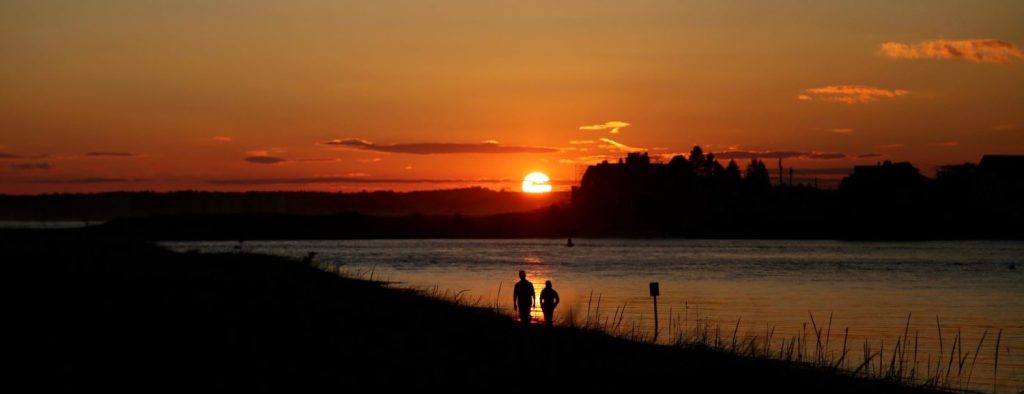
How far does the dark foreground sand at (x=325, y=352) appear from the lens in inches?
728

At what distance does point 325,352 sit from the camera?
21688 mm

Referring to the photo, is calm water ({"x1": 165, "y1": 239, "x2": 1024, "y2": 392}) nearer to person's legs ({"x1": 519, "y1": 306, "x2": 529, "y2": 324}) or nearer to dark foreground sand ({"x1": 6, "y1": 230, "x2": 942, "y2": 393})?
person's legs ({"x1": 519, "y1": 306, "x2": 529, "y2": 324})

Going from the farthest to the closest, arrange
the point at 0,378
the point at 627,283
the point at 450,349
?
the point at 627,283, the point at 450,349, the point at 0,378

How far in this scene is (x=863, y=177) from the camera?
199 meters

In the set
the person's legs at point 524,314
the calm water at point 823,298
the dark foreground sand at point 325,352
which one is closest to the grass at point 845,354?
the calm water at point 823,298

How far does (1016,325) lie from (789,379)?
21.0 meters


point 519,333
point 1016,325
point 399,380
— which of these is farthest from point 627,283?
point 399,380

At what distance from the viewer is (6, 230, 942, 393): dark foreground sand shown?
18484 mm

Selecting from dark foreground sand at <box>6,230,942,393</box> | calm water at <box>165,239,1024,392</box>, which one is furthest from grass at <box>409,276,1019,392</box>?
dark foreground sand at <box>6,230,942,393</box>

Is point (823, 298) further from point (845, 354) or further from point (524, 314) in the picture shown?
point (524, 314)

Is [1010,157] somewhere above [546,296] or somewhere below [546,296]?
above

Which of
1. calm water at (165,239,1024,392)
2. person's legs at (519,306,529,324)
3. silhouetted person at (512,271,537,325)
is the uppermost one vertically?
silhouetted person at (512,271,537,325)

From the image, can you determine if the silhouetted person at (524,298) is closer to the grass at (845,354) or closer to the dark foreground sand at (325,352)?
the dark foreground sand at (325,352)

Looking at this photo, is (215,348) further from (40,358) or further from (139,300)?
(139,300)
